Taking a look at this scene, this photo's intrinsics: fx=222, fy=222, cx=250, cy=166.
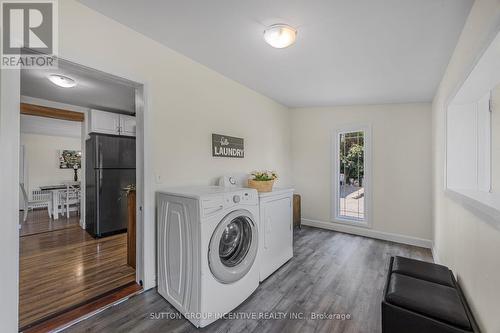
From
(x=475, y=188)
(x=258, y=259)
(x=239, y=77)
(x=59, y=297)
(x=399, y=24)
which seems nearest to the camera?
(x=399, y=24)

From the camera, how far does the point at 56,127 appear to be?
5766 mm

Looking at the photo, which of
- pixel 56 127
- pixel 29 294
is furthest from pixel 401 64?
pixel 56 127

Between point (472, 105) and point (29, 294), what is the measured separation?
4444mm

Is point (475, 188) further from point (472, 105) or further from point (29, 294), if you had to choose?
point (29, 294)

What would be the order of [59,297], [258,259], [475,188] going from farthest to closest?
[258,259] → [59,297] → [475,188]

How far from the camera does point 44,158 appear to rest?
6.62 metres

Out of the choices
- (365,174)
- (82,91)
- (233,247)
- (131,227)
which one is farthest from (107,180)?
(365,174)

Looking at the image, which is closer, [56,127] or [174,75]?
[174,75]

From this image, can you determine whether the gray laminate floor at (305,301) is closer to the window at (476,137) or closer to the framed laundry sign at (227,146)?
the window at (476,137)

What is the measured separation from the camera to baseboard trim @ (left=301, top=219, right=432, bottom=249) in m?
3.53

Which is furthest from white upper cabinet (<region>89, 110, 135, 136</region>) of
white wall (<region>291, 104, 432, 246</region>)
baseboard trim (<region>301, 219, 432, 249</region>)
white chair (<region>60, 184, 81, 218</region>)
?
baseboard trim (<region>301, 219, 432, 249</region>)

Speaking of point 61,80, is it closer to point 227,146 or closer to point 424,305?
point 227,146

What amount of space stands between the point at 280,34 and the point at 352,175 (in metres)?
3.11

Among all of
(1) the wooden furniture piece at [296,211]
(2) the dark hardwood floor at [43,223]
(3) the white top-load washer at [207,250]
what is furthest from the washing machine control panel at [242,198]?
(2) the dark hardwood floor at [43,223]
